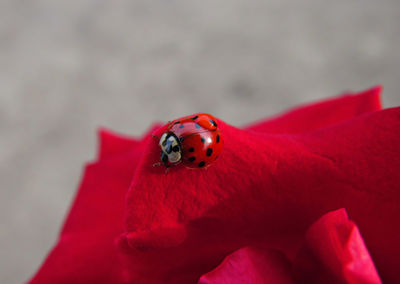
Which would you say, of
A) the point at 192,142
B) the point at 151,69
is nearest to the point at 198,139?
the point at 192,142

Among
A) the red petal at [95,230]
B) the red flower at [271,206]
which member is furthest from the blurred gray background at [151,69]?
the red flower at [271,206]

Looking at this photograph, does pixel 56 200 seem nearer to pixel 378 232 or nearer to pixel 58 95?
pixel 58 95

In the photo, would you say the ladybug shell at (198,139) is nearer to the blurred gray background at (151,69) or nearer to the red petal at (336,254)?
the red petal at (336,254)

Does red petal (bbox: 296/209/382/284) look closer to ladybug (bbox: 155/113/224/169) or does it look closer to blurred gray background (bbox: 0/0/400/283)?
ladybug (bbox: 155/113/224/169)

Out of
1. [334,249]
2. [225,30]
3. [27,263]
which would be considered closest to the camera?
[334,249]

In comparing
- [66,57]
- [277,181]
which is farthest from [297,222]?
[66,57]
